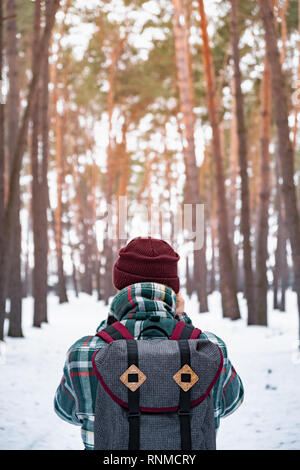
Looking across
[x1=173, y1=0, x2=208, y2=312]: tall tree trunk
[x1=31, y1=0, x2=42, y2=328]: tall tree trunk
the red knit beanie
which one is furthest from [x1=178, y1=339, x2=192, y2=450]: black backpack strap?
[x1=173, y1=0, x2=208, y2=312]: tall tree trunk

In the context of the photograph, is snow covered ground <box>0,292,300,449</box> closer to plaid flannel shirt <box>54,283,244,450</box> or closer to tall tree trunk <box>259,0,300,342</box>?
tall tree trunk <box>259,0,300,342</box>

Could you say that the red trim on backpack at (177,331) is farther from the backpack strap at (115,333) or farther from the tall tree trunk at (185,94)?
the tall tree trunk at (185,94)

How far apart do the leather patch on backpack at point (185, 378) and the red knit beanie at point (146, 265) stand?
36cm

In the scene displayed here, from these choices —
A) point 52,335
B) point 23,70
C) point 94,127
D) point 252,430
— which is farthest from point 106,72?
point 252,430

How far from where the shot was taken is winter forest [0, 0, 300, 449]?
6.57 metres

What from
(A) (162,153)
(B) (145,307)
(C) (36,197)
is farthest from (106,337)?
(A) (162,153)

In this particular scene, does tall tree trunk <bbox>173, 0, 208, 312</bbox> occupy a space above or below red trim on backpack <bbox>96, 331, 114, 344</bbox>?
above

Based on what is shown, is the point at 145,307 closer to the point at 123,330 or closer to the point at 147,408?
the point at 123,330

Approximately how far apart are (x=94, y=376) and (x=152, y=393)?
199 mm

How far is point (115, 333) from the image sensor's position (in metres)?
1.73

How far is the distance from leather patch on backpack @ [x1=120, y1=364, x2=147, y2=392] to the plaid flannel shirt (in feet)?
0.41

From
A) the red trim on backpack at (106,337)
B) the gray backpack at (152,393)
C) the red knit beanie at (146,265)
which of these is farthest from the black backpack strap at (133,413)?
the red knit beanie at (146,265)

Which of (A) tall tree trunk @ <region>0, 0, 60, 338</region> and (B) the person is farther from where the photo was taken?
(A) tall tree trunk @ <region>0, 0, 60, 338</region>
